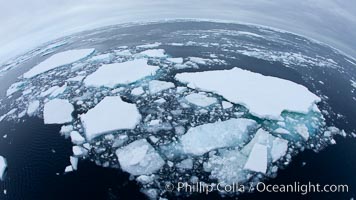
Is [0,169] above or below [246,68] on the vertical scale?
below

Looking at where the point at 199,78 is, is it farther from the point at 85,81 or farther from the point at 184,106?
the point at 85,81

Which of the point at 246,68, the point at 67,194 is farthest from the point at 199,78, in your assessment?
the point at 67,194

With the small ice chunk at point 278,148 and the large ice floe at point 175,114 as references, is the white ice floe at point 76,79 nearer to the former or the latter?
the large ice floe at point 175,114

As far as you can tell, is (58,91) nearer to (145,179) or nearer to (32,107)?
(32,107)

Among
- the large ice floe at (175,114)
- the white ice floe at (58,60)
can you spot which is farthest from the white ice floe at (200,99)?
the white ice floe at (58,60)

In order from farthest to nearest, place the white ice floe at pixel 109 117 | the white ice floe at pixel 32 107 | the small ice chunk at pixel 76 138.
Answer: the white ice floe at pixel 32 107, the white ice floe at pixel 109 117, the small ice chunk at pixel 76 138

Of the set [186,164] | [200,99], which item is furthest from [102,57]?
[186,164]
